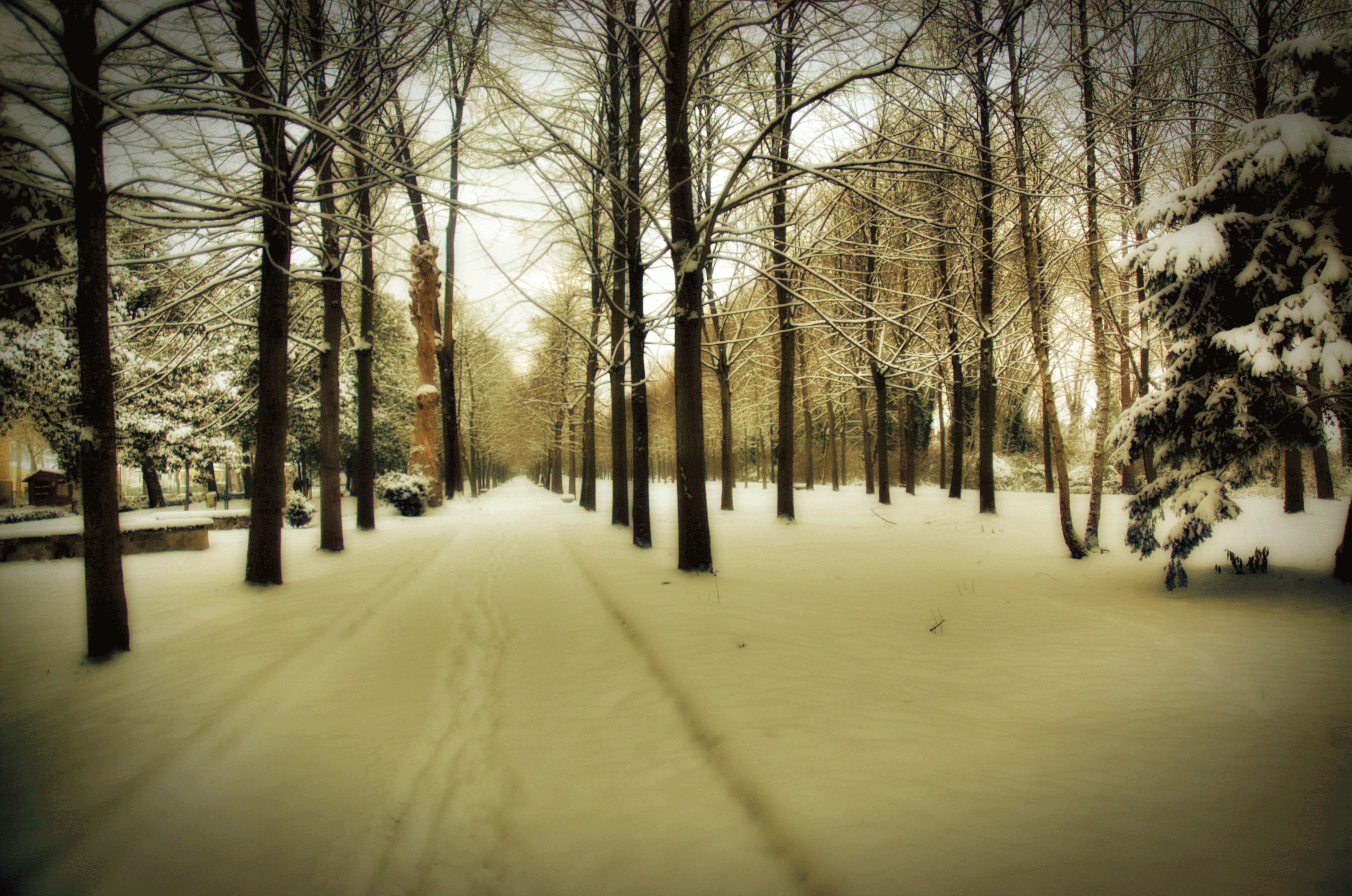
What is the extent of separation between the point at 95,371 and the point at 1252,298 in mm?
10158

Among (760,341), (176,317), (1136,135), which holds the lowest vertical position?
(176,317)

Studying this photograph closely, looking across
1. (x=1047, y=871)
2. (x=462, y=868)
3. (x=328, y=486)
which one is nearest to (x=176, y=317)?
(x=328, y=486)

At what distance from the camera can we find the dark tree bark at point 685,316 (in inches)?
248

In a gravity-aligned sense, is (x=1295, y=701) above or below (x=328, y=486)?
below

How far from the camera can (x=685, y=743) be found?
2.79m

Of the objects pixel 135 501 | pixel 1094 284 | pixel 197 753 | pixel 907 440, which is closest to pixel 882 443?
pixel 907 440

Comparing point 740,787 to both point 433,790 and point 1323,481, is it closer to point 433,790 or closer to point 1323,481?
point 433,790

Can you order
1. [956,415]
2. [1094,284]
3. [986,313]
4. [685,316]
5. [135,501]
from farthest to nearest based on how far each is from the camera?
[135,501] < [956,415] < [986,313] < [1094,284] < [685,316]

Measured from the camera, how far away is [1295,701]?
9.82 feet

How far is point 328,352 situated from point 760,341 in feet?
44.9

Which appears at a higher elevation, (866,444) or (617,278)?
(617,278)

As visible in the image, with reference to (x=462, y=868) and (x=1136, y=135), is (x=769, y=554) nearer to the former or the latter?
(x=462, y=868)

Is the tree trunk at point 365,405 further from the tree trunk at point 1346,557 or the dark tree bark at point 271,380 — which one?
the tree trunk at point 1346,557

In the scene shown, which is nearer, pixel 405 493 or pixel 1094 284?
pixel 1094 284
